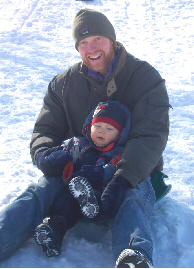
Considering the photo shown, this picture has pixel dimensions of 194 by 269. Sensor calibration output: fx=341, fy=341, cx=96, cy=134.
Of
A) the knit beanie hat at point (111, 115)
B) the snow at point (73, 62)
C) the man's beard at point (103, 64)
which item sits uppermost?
the man's beard at point (103, 64)

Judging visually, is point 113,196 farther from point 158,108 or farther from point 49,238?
point 158,108

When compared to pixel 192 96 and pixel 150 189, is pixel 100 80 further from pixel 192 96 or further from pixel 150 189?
pixel 192 96

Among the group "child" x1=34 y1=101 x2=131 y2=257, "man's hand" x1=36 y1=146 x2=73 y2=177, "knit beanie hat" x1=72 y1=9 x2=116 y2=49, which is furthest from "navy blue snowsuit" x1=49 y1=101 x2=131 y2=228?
"knit beanie hat" x1=72 y1=9 x2=116 y2=49

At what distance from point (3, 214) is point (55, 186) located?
1.44 ft

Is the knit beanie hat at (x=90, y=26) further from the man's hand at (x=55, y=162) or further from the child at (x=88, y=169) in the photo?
the man's hand at (x=55, y=162)

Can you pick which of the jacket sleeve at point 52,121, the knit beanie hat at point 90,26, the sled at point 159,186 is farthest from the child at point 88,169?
the knit beanie hat at point 90,26

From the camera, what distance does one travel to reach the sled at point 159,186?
2.34 meters

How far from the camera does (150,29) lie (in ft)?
25.6

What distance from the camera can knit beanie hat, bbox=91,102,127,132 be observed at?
2.33 meters

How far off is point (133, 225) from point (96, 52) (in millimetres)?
1272

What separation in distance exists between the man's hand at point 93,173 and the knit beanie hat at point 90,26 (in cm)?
98

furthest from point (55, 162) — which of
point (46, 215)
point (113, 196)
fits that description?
point (113, 196)

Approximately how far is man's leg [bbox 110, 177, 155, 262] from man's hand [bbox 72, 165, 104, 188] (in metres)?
Answer: 0.20

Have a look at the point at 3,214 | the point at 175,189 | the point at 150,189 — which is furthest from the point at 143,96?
the point at 3,214
